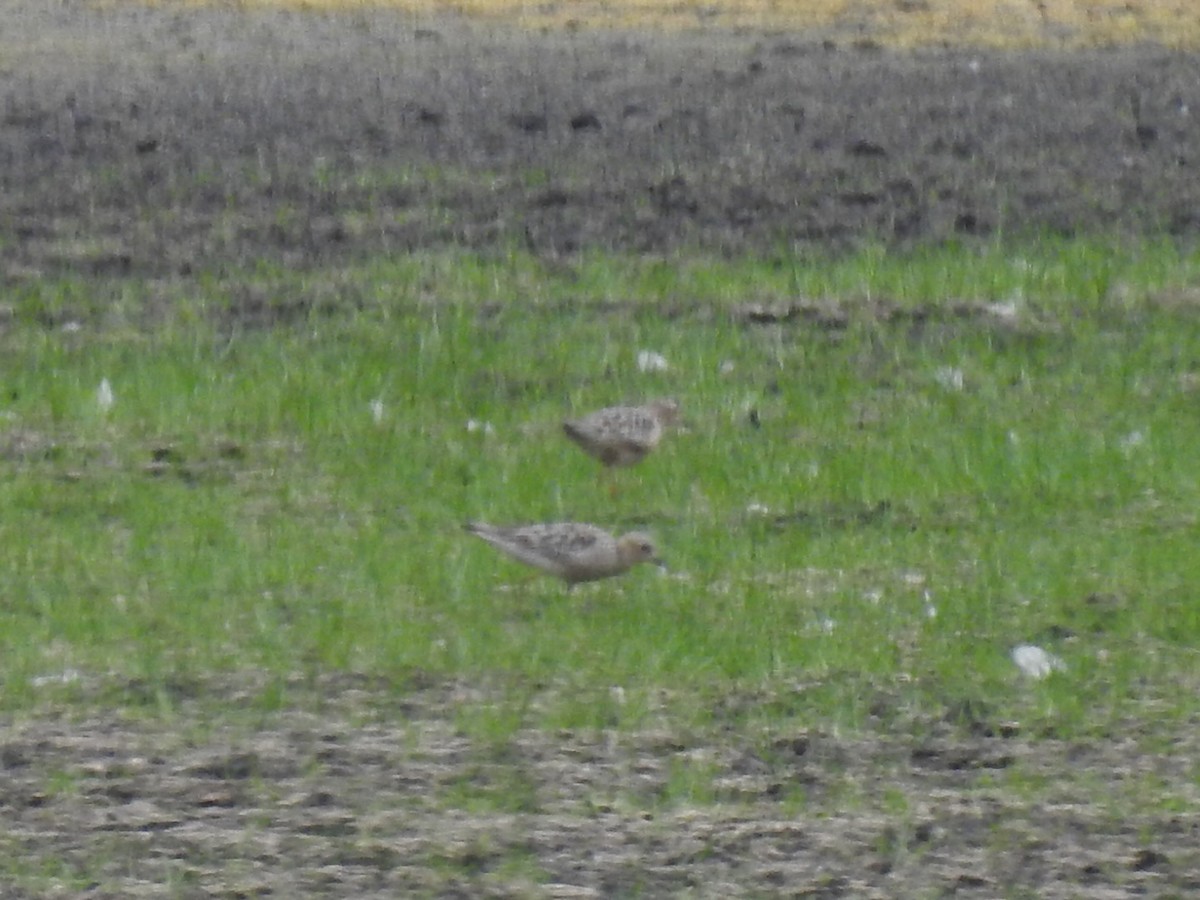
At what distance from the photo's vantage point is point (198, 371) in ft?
36.1

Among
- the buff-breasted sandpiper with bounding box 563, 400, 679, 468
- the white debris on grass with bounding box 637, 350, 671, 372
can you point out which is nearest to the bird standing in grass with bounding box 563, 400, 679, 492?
the buff-breasted sandpiper with bounding box 563, 400, 679, 468

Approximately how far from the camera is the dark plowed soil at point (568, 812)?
5.54 meters

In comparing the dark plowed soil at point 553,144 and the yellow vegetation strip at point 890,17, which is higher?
the yellow vegetation strip at point 890,17

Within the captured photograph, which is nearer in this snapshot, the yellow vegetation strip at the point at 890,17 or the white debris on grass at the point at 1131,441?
the white debris on grass at the point at 1131,441

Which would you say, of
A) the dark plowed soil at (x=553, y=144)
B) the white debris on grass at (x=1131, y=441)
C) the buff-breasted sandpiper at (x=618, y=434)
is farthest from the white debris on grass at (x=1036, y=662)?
the dark plowed soil at (x=553, y=144)

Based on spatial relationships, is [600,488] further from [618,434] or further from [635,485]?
[618,434]

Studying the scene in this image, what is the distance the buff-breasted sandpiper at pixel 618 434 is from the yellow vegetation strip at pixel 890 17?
1228 cm

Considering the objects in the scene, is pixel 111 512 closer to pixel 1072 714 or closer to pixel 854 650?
pixel 854 650

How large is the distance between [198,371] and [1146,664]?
508cm

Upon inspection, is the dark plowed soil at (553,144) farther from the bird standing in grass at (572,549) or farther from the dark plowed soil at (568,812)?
the dark plowed soil at (568,812)

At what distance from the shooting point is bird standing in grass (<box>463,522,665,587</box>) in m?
7.88

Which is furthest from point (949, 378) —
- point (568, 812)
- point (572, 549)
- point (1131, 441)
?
point (568, 812)

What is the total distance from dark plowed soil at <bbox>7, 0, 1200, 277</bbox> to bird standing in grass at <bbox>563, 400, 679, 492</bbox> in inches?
163

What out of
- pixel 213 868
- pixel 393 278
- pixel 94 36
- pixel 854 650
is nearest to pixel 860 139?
pixel 393 278
